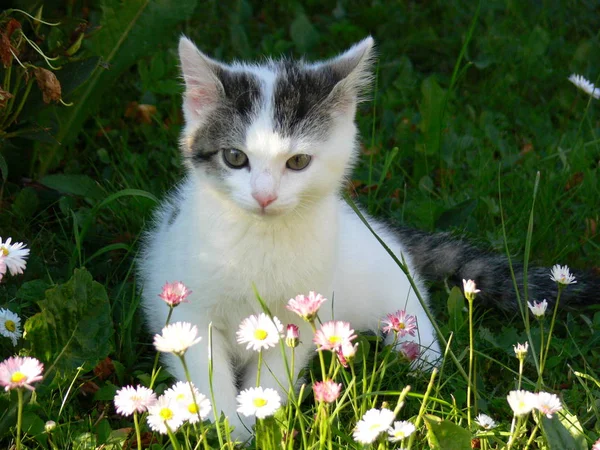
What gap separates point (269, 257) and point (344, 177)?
0.38 m

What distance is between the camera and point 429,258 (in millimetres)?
3199

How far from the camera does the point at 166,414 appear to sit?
5.94ft

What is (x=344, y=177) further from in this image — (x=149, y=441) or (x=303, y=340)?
(x=149, y=441)

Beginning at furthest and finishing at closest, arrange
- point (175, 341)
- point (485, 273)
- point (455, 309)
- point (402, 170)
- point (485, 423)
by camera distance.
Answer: point (402, 170), point (485, 273), point (455, 309), point (485, 423), point (175, 341)

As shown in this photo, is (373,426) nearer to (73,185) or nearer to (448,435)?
(448,435)

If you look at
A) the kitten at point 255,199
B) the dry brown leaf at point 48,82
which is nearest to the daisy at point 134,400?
the kitten at point 255,199

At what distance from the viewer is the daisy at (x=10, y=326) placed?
94.9 inches

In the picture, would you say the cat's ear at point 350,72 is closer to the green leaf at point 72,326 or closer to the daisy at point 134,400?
the green leaf at point 72,326

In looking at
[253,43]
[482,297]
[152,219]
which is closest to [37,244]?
[152,219]

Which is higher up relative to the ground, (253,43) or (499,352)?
(253,43)

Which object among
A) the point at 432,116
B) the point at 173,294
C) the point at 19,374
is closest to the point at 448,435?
the point at 173,294

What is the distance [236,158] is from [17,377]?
947 mm

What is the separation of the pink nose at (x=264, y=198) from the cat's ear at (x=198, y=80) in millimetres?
397

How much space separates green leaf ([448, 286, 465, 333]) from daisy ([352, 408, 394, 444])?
0.97 meters
